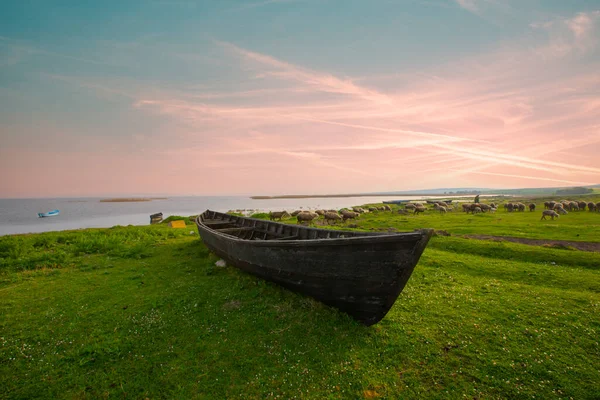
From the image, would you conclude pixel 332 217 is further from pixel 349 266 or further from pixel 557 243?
pixel 349 266

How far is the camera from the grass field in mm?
4953

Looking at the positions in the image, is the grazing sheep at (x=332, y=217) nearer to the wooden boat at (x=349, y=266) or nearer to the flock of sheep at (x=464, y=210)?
the flock of sheep at (x=464, y=210)

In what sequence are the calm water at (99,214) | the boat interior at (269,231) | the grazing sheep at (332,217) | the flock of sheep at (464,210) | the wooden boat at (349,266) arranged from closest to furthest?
the wooden boat at (349,266) → the boat interior at (269,231) → the flock of sheep at (464,210) → the grazing sheep at (332,217) → the calm water at (99,214)

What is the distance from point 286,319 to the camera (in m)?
7.24

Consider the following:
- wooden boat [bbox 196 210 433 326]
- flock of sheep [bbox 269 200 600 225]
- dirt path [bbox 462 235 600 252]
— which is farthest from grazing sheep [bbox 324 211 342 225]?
wooden boat [bbox 196 210 433 326]

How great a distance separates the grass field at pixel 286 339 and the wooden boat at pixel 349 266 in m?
0.56

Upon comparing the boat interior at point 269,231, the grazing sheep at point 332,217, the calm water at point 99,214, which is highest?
the boat interior at point 269,231

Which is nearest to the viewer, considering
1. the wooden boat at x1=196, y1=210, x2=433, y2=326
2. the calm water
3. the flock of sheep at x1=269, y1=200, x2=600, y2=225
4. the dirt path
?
the wooden boat at x1=196, y1=210, x2=433, y2=326

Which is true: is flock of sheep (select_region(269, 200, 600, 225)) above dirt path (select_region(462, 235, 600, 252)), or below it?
above

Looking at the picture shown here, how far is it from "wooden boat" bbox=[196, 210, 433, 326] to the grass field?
22.2 inches

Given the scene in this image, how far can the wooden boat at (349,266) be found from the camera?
5.92m

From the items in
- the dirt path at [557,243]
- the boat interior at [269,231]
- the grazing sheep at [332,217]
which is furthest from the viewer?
the grazing sheep at [332,217]

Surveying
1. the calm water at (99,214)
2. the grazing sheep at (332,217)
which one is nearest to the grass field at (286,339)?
the grazing sheep at (332,217)

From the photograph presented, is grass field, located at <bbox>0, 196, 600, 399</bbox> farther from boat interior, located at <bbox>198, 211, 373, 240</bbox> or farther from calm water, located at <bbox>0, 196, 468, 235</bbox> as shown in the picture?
calm water, located at <bbox>0, 196, 468, 235</bbox>
